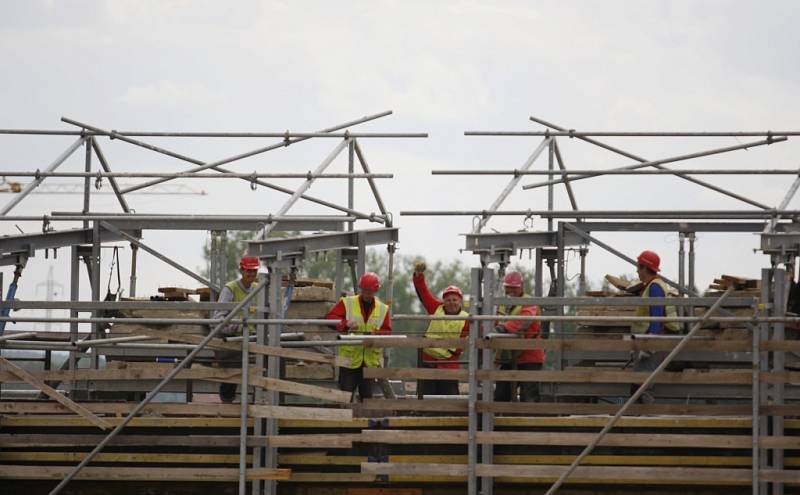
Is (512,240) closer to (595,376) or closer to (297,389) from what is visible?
(595,376)

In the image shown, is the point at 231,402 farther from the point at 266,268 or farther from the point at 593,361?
the point at 593,361

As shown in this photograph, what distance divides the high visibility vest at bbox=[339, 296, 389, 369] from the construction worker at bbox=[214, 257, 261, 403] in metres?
1.39

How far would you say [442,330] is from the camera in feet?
77.6

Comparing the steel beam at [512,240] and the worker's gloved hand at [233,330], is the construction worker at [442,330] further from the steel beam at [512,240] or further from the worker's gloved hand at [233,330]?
the worker's gloved hand at [233,330]

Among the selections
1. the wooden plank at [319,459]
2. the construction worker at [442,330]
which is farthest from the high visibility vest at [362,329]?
the wooden plank at [319,459]

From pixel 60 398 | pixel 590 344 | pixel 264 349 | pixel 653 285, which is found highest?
pixel 653 285

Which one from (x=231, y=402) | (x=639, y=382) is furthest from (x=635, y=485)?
(x=231, y=402)

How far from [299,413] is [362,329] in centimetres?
167

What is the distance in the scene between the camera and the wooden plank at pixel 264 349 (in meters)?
20.6

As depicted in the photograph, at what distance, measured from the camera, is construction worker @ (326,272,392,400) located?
70.8 ft

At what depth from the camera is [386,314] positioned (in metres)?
22.0

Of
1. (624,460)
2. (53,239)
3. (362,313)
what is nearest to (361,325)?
(362,313)

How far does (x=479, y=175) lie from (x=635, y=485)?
5.77 m

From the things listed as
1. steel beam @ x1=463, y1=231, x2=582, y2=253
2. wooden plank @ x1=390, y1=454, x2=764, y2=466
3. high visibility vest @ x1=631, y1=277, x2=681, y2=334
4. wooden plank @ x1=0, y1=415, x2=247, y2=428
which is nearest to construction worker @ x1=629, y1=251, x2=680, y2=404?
high visibility vest @ x1=631, y1=277, x2=681, y2=334
